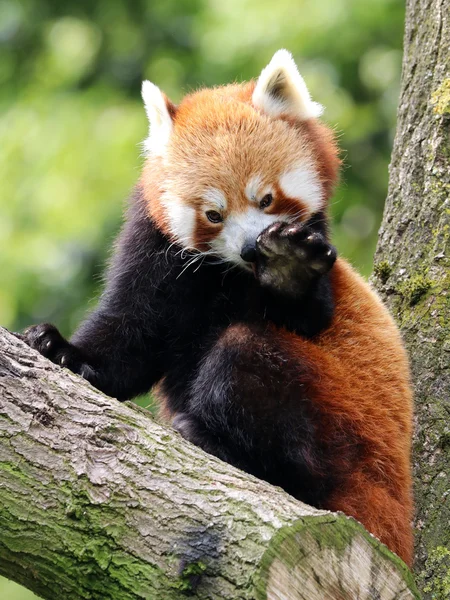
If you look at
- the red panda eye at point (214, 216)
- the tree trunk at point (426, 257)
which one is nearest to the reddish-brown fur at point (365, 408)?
the tree trunk at point (426, 257)

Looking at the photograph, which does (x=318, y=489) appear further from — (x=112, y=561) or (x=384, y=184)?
(x=384, y=184)

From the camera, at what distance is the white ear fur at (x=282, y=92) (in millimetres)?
3713

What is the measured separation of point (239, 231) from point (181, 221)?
28cm

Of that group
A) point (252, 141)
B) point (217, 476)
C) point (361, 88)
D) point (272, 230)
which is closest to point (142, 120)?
point (361, 88)

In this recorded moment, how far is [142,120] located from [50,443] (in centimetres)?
540

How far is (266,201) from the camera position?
3.54m

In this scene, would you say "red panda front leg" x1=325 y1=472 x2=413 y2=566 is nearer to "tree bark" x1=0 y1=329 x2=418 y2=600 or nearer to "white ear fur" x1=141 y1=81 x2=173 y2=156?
"tree bark" x1=0 y1=329 x2=418 y2=600

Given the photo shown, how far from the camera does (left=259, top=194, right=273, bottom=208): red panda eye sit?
3525mm

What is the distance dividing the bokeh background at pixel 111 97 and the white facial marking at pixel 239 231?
8.92 ft

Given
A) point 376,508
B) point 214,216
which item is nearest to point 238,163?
point 214,216

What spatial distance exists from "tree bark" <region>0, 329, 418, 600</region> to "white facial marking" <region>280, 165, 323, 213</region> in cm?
141

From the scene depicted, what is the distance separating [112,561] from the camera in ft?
7.42

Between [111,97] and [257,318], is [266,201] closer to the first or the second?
[257,318]

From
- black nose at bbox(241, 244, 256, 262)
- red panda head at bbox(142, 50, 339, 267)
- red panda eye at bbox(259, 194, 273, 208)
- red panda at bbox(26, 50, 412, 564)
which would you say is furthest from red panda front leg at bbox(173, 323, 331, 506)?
red panda eye at bbox(259, 194, 273, 208)
